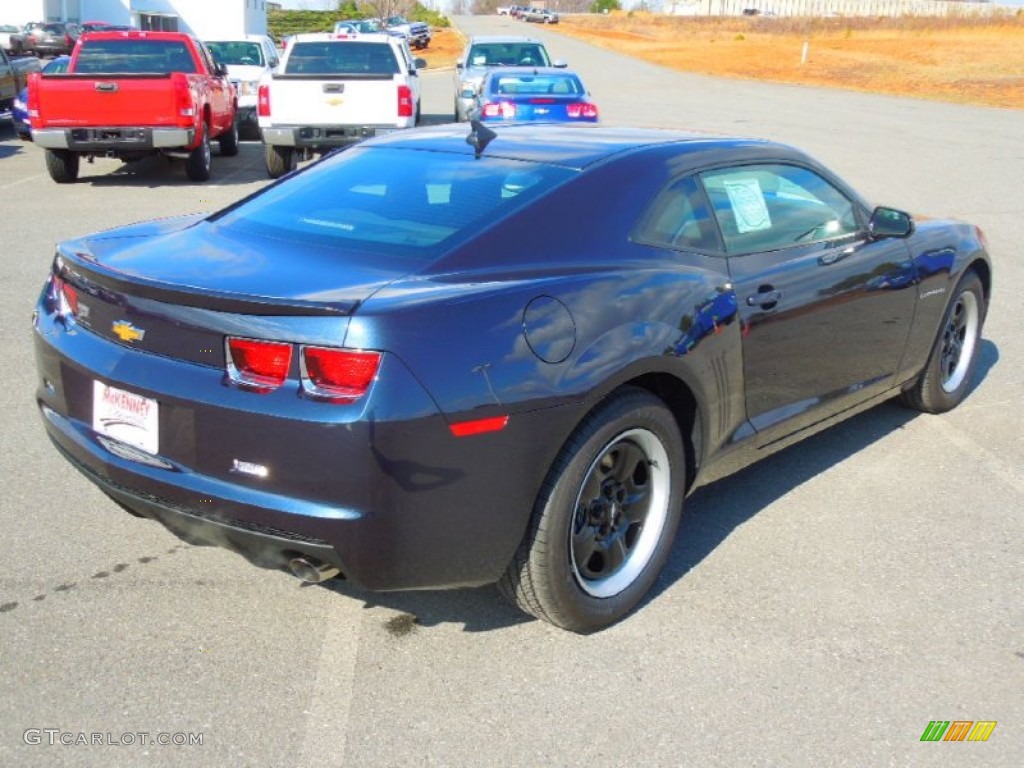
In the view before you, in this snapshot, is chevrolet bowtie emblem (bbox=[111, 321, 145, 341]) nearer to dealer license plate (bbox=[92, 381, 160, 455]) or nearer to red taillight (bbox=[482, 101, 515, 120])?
dealer license plate (bbox=[92, 381, 160, 455])

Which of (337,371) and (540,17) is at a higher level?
(337,371)

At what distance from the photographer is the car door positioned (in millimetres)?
4082

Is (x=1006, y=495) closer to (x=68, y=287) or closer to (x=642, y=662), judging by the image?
(x=642, y=662)

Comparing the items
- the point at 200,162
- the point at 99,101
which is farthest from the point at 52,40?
the point at 99,101

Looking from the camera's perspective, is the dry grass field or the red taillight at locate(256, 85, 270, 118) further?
the dry grass field

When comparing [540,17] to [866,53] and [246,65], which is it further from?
[246,65]

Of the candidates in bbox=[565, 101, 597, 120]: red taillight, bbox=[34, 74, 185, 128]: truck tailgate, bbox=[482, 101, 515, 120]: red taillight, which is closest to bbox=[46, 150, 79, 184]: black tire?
bbox=[34, 74, 185, 128]: truck tailgate

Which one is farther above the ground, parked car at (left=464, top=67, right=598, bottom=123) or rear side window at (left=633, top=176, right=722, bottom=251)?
rear side window at (left=633, top=176, right=722, bottom=251)

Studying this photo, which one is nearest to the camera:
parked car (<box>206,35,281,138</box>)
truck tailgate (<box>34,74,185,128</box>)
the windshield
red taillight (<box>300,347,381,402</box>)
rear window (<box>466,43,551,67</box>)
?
red taillight (<box>300,347,381,402</box>)

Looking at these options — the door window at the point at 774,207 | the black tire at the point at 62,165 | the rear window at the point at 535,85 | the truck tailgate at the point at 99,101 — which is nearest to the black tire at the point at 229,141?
the black tire at the point at 62,165

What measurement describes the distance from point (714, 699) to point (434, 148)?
233 centimetres

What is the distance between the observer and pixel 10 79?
752 inches

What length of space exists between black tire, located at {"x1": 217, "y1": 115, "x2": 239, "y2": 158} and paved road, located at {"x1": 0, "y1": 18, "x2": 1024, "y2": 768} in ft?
39.6

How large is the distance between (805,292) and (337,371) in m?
2.18
